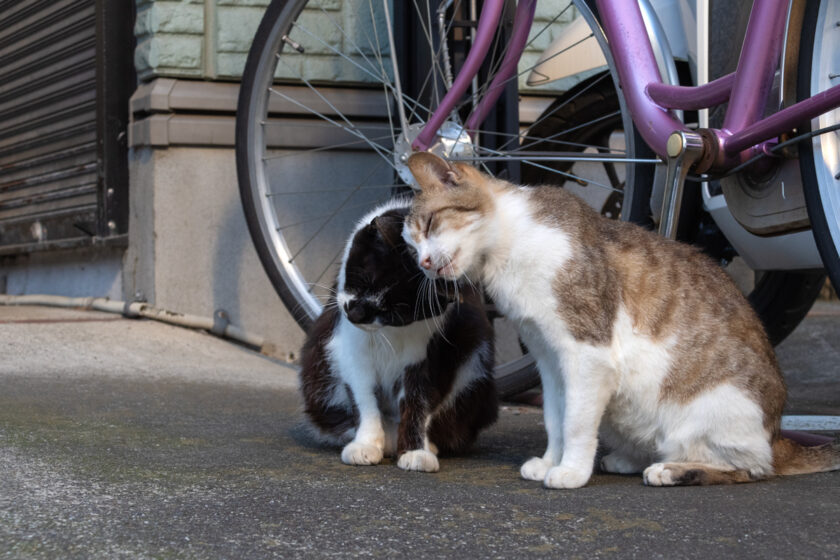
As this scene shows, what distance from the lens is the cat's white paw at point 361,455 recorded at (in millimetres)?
2160

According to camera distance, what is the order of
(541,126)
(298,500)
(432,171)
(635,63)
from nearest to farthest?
(298,500), (432,171), (635,63), (541,126)

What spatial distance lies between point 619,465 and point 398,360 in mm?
553

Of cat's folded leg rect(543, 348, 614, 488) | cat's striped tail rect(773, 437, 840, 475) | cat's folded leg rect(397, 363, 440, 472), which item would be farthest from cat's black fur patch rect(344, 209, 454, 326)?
cat's striped tail rect(773, 437, 840, 475)

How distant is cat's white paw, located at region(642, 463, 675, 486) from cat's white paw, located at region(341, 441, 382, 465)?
2.02ft

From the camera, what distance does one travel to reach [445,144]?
2.79 metres

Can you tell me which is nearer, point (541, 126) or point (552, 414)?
point (552, 414)

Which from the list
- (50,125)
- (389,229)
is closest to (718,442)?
(389,229)

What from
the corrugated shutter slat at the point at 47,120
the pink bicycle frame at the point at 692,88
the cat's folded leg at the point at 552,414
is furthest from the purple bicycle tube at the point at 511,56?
the corrugated shutter slat at the point at 47,120

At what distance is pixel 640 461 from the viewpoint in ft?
6.81

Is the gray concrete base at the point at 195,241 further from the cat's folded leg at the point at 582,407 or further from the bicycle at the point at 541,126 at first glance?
the cat's folded leg at the point at 582,407

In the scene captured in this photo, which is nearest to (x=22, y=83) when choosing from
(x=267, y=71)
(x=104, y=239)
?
(x=104, y=239)

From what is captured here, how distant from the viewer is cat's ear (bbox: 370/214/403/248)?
7.33 feet

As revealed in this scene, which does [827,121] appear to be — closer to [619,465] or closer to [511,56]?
[619,465]

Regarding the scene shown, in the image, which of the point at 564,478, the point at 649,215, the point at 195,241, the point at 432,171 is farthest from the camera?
the point at 195,241
